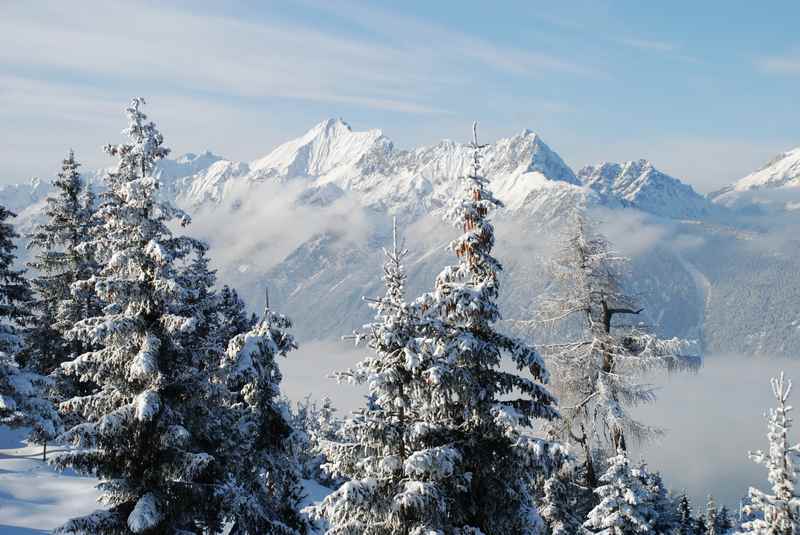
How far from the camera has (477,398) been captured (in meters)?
15.2

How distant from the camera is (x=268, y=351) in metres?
21.2

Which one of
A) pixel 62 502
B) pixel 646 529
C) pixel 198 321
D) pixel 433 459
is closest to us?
pixel 433 459

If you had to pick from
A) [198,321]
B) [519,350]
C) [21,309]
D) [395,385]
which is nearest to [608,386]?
[519,350]

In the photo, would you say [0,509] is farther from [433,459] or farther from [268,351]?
[433,459]

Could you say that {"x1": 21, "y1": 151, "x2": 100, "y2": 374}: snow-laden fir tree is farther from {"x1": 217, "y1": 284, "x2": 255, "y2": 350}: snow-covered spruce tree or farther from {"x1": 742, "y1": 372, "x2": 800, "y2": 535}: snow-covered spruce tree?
{"x1": 742, "y1": 372, "x2": 800, "y2": 535}: snow-covered spruce tree

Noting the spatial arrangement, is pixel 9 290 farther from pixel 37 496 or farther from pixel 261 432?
pixel 261 432

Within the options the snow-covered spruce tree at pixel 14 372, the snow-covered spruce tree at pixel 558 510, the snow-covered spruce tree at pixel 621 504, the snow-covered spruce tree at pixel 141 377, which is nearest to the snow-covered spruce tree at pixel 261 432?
the snow-covered spruce tree at pixel 141 377

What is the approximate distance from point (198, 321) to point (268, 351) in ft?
14.5

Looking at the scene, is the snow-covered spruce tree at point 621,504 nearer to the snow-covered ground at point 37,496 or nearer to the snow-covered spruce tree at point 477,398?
the snow-covered spruce tree at point 477,398

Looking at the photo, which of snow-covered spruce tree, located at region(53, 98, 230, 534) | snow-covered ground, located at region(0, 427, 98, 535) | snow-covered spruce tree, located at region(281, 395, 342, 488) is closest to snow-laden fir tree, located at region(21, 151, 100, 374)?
snow-covered ground, located at region(0, 427, 98, 535)

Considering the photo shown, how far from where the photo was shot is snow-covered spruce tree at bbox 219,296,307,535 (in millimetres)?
19828

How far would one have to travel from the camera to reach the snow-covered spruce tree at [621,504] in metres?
23.8

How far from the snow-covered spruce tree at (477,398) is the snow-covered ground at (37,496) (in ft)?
54.4

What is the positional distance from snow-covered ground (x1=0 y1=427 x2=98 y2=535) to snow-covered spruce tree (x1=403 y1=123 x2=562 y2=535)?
16566 millimetres
